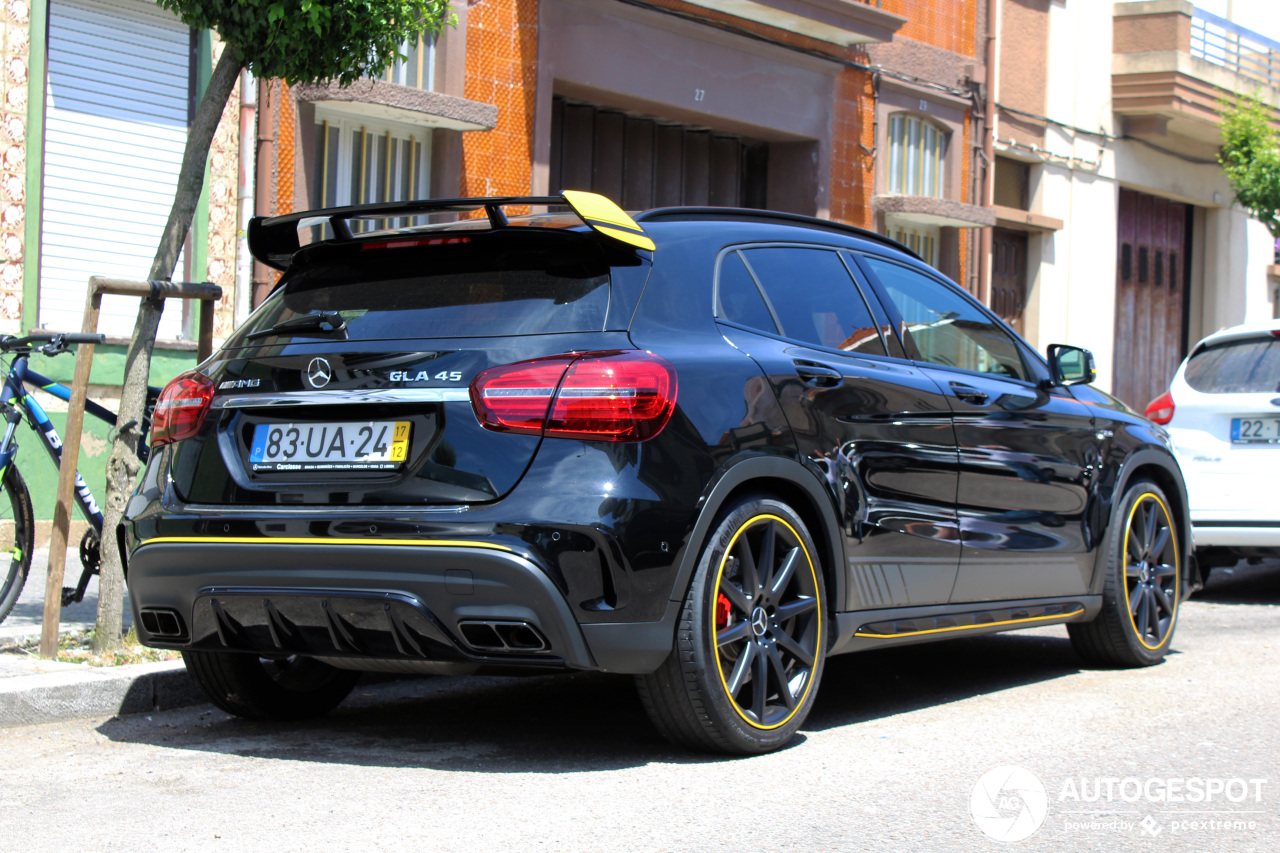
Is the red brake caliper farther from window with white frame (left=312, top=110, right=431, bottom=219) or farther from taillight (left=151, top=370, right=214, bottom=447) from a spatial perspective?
window with white frame (left=312, top=110, right=431, bottom=219)

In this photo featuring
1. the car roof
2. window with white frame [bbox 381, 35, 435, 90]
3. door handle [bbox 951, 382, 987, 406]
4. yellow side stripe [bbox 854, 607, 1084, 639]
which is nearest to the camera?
yellow side stripe [bbox 854, 607, 1084, 639]

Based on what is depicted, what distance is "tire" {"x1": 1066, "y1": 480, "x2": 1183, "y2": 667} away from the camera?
21.5 ft

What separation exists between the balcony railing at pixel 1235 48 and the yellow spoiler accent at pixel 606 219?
1861 cm

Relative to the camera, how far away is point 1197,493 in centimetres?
919

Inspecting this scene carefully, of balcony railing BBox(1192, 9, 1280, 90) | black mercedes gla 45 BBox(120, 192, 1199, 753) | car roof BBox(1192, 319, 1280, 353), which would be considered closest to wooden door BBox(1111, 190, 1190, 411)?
balcony railing BBox(1192, 9, 1280, 90)

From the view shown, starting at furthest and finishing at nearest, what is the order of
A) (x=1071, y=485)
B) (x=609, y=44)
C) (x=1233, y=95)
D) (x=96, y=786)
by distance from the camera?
(x=1233, y=95)
(x=609, y=44)
(x=1071, y=485)
(x=96, y=786)

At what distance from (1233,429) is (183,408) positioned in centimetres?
663

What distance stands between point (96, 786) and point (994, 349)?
3808 mm

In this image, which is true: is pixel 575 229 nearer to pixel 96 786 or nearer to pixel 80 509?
pixel 96 786

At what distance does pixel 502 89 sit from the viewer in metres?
12.6

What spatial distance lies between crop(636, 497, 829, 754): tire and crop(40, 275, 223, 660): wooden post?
8.48 feet

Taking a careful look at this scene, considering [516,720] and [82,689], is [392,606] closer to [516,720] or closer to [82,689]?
[516,720]

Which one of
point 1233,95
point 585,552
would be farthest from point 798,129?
point 585,552

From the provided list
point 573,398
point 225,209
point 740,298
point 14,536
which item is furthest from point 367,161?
point 573,398
